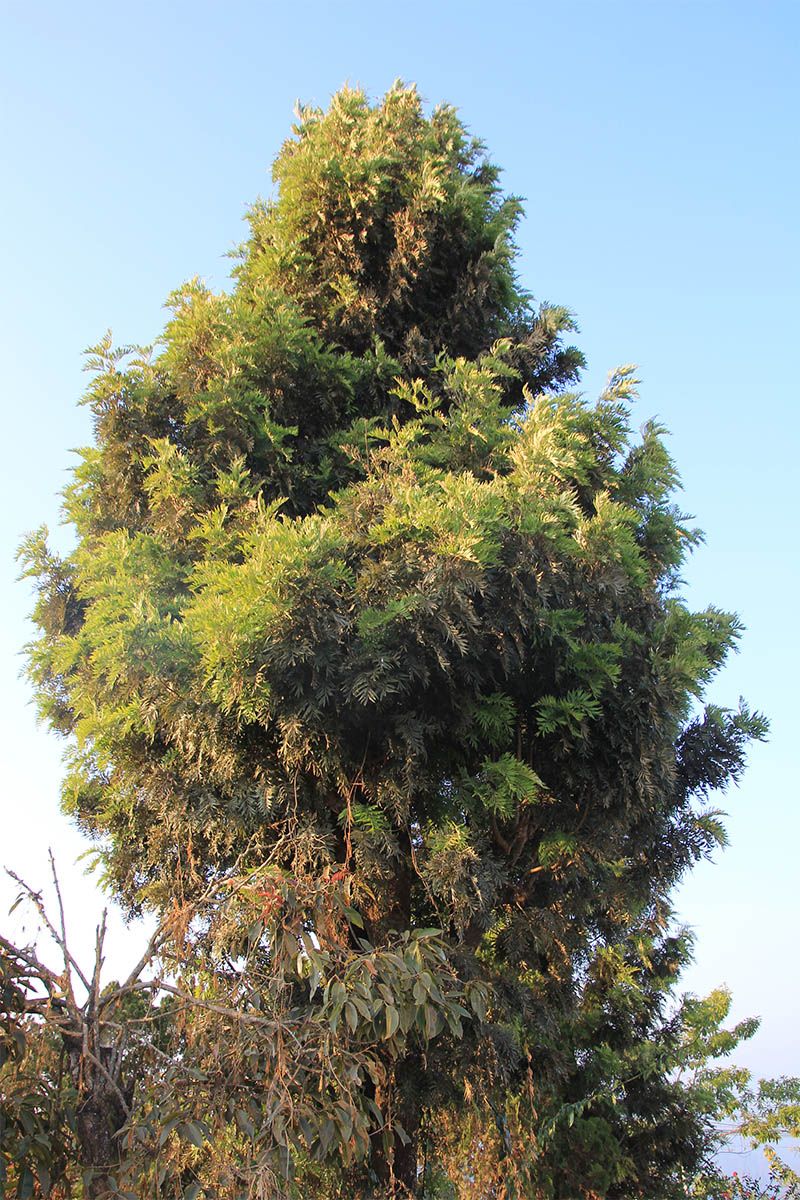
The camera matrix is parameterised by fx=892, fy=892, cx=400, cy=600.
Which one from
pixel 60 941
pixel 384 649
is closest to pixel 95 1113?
pixel 60 941

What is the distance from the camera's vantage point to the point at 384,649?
16.7 ft

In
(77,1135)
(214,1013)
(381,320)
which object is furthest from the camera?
(381,320)

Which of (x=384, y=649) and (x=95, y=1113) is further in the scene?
(x=384, y=649)

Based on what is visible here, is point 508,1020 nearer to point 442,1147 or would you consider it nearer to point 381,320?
point 442,1147

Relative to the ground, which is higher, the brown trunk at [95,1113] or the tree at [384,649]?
the tree at [384,649]

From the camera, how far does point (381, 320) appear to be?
780 centimetres

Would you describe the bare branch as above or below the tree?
below

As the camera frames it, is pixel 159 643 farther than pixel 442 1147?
No

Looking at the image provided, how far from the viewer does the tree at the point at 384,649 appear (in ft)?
16.0

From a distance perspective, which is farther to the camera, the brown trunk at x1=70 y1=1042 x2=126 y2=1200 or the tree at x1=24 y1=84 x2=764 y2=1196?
the tree at x1=24 y1=84 x2=764 y2=1196

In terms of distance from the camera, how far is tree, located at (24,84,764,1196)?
488 cm

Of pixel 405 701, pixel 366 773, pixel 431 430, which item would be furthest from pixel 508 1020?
pixel 431 430

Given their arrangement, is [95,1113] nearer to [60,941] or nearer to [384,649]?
[60,941]

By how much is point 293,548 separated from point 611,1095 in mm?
7570
